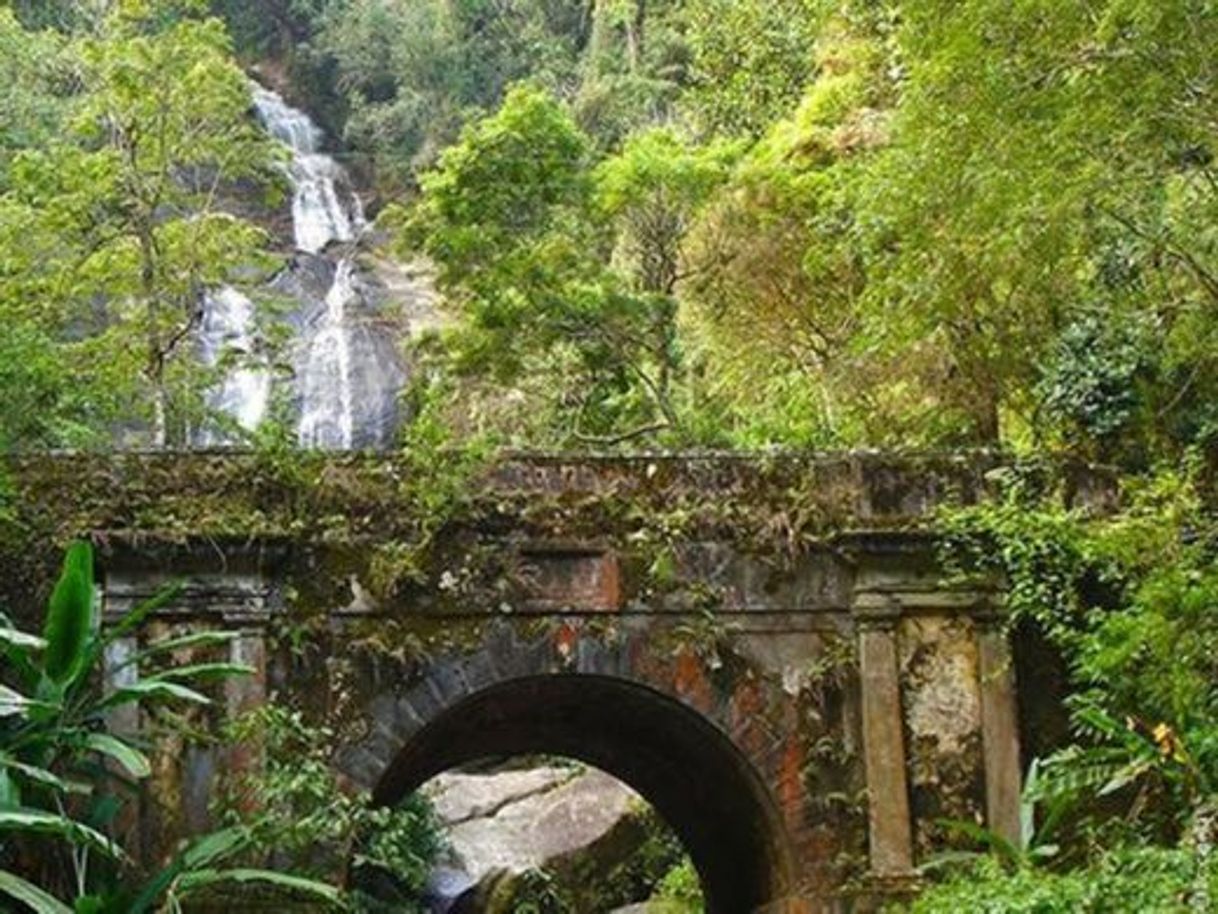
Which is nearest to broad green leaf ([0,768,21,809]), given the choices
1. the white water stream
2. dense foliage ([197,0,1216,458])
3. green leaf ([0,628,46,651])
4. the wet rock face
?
green leaf ([0,628,46,651])

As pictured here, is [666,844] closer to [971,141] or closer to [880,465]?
[880,465]

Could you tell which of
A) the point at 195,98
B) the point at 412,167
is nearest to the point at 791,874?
the point at 195,98

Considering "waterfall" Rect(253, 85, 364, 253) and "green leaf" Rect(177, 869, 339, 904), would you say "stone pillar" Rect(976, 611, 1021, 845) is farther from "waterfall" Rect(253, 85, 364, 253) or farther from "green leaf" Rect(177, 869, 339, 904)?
"waterfall" Rect(253, 85, 364, 253)

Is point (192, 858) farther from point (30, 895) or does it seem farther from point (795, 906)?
point (795, 906)

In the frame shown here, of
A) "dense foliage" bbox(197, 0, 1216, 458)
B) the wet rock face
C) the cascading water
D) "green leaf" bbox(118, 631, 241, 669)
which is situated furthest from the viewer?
the cascading water

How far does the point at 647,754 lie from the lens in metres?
12.0

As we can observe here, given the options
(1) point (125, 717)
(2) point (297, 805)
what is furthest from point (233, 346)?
(2) point (297, 805)

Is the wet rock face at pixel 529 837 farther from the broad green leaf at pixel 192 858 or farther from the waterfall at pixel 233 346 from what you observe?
the broad green leaf at pixel 192 858

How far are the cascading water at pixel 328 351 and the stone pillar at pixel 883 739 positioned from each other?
1176 cm

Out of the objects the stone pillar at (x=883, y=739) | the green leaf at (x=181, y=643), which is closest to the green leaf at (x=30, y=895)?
the green leaf at (x=181, y=643)

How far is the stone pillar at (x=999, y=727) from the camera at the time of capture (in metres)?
10.0

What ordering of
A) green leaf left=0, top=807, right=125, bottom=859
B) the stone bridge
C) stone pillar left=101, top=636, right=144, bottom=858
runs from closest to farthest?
green leaf left=0, top=807, right=125, bottom=859, stone pillar left=101, top=636, right=144, bottom=858, the stone bridge

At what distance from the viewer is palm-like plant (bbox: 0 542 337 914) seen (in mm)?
7902

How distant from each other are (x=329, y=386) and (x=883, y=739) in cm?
1519
